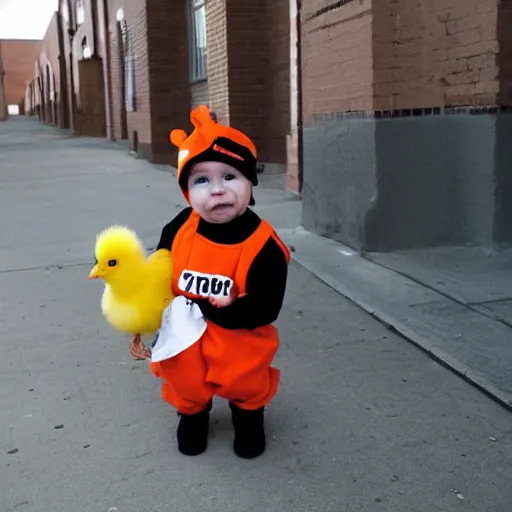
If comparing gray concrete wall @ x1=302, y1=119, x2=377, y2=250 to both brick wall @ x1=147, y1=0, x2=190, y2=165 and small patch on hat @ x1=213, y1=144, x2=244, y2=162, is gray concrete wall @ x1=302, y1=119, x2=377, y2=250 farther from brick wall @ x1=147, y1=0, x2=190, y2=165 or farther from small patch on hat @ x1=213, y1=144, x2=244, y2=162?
brick wall @ x1=147, y1=0, x2=190, y2=165

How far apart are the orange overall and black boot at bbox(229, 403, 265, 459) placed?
0.04 metres

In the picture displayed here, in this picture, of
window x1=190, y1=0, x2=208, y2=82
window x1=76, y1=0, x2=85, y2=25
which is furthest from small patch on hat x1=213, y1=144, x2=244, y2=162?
window x1=76, y1=0, x2=85, y2=25

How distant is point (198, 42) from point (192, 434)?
38.4 ft

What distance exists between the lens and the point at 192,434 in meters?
2.77

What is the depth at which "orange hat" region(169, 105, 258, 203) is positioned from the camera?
250 centimetres

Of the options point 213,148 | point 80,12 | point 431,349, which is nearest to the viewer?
point 213,148

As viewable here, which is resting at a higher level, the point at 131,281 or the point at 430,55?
the point at 430,55

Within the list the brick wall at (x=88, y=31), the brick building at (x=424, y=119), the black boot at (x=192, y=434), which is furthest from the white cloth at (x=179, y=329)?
the brick wall at (x=88, y=31)

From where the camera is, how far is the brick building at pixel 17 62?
52.4 meters

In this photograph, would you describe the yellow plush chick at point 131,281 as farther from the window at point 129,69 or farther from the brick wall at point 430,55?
the window at point 129,69

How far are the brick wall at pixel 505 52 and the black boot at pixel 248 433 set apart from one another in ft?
11.0

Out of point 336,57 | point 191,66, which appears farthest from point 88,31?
point 336,57

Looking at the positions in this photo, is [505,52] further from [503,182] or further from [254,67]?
[254,67]

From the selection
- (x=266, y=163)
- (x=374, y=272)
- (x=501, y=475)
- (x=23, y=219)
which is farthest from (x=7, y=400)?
(x=266, y=163)
